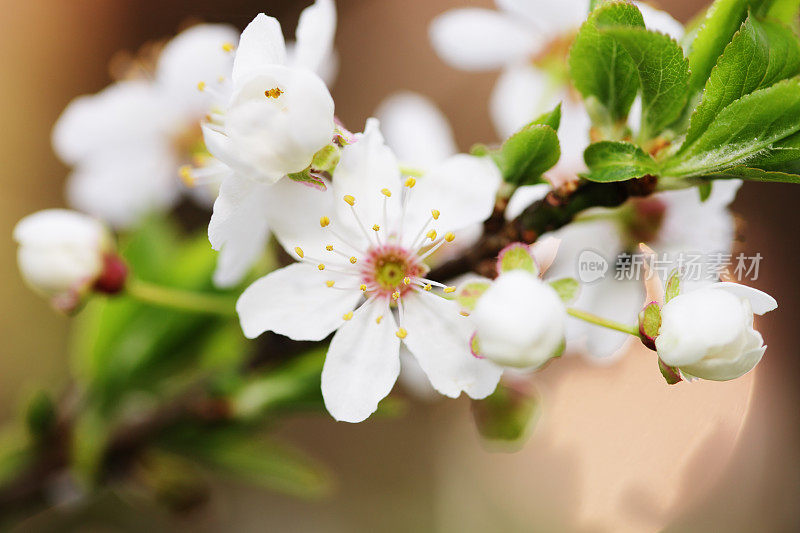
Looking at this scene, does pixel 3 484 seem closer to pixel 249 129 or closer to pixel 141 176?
pixel 141 176

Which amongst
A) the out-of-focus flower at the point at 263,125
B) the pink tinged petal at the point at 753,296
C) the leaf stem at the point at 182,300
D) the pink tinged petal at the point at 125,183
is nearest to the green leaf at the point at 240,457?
the leaf stem at the point at 182,300

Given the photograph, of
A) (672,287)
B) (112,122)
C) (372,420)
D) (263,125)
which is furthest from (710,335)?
(372,420)

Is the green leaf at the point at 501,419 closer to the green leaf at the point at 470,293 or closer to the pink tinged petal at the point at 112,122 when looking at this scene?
the green leaf at the point at 470,293

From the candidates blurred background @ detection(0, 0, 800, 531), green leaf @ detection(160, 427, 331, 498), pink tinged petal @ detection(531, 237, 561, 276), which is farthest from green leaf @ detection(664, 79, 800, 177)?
blurred background @ detection(0, 0, 800, 531)

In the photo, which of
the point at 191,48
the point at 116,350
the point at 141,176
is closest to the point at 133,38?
the point at 141,176

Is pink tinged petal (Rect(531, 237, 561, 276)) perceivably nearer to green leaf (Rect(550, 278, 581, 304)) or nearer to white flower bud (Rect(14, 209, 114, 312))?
green leaf (Rect(550, 278, 581, 304))
